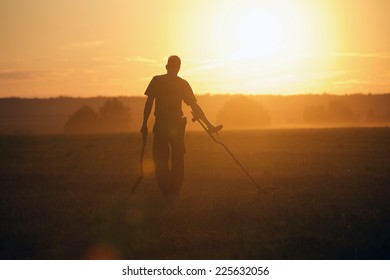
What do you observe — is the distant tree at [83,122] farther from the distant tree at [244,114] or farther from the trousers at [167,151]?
the trousers at [167,151]

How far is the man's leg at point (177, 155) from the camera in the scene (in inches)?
496

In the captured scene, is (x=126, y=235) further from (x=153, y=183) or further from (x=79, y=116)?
(x=79, y=116)

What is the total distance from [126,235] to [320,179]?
9.13 meters

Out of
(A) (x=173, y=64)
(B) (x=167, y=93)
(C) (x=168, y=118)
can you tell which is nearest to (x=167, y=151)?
(C) (x=168, y=118)

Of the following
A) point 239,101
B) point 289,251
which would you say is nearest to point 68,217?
point 289,251

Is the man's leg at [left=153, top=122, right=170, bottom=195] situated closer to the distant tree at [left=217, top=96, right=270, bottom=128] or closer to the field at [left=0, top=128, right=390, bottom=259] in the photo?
the field at [left=0, top=128, right=390, bottom=259]

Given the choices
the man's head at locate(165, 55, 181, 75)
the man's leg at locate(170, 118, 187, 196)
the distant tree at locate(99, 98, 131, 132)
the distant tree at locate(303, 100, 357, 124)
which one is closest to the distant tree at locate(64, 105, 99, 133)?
the distant tree at locate(99, 98, 131, 132)

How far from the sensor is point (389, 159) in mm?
25453

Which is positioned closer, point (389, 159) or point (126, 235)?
point (126, 235)

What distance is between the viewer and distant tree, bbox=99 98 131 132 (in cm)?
12606

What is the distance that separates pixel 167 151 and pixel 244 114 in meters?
121

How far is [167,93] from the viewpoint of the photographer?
41.0ft

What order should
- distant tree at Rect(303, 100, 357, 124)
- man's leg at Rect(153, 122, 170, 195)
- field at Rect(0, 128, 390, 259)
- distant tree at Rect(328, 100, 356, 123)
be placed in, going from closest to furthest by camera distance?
field at Rect(0, 128, 390, 259) < man's leg at Rect(153, 122, 170, 195) < distant tree at Rect(303, 100, 357, 124) < distant tree at Rect(328, 100, 356, 123)

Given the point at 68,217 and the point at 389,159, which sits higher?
the point at 389,159
